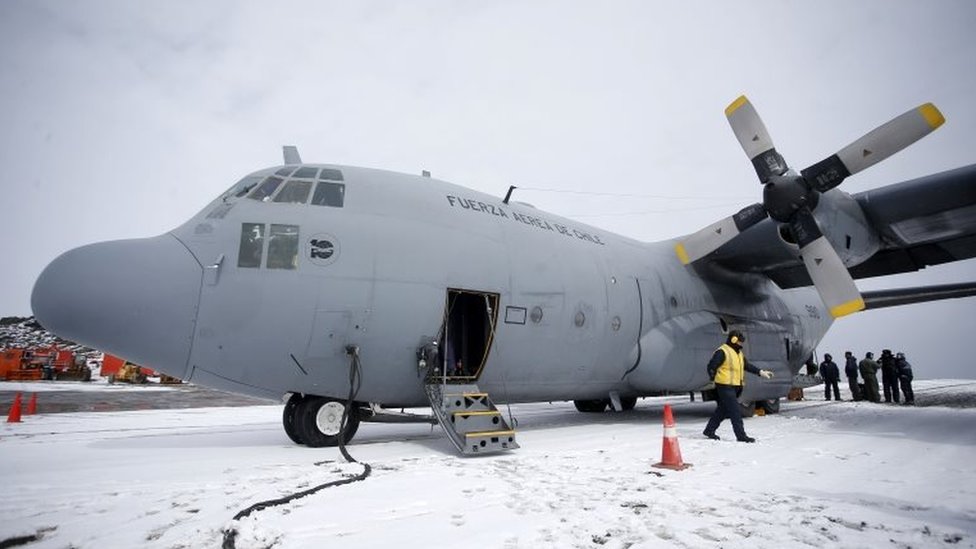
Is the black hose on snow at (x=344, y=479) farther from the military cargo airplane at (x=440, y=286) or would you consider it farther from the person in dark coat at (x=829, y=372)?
the person in dark coat at (x=829, y=372)

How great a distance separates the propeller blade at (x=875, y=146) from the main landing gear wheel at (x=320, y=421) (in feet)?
29.7

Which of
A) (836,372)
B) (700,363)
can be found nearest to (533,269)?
(700,363)

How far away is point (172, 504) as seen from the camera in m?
4.23

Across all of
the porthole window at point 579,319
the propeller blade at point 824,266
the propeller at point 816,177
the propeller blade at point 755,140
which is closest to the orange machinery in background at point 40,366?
the porthole window at point 579,319

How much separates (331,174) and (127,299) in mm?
3071

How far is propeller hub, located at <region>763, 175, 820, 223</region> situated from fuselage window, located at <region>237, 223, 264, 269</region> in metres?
8.69

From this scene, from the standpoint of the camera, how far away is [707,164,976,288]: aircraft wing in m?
9.39

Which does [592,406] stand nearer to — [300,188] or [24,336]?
[300,188]

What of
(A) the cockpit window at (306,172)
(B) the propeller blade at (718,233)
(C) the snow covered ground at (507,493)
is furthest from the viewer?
(B) the propeller blade at (718,233)

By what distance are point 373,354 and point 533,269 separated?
10.2 ft

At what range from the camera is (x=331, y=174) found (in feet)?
25.2

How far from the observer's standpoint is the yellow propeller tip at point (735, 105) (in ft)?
32.7

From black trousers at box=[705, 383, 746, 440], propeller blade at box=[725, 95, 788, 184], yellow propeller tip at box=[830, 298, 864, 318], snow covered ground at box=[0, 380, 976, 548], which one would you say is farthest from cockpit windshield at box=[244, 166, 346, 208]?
yellow propeller tip at box=[830, 298, 864, 318]

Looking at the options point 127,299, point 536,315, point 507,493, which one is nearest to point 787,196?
point 536,315
